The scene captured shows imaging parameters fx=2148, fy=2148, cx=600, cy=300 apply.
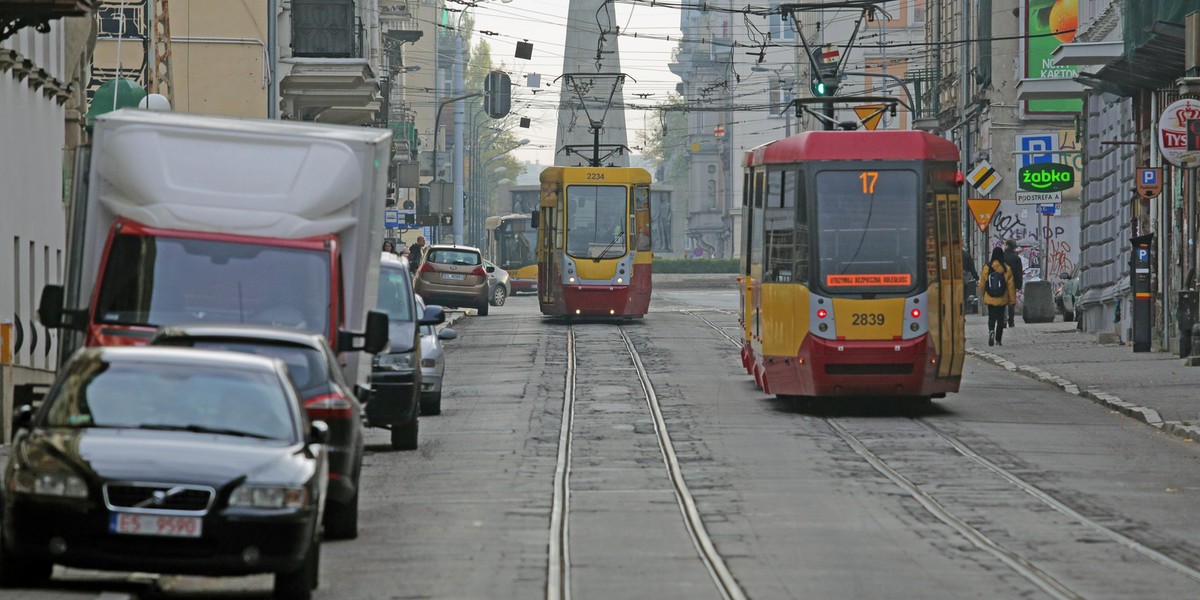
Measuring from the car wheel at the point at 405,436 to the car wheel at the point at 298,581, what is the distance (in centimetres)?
835

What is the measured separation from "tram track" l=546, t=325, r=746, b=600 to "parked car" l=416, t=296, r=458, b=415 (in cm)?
138

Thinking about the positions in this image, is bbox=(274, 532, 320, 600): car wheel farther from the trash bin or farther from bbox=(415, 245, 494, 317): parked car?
bbox=(415, 245, 494, 317): parked car

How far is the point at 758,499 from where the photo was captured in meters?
15.3

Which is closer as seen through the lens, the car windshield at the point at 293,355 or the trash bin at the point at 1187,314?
the car windshield at the point at 293,355

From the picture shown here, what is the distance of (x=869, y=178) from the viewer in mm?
22594

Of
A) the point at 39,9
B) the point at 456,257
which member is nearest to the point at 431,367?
the point at 39,9

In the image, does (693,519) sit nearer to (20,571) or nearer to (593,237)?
(20,571)

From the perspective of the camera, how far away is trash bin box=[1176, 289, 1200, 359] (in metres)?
30.0

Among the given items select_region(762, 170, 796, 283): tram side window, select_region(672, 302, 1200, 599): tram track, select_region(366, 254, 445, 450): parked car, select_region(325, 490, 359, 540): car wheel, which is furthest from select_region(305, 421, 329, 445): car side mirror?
select_region(762, 170, 796, 283): tram side window

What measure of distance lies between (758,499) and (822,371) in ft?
23.7

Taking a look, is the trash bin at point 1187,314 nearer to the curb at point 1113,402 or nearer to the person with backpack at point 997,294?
the curb at point 1113,402

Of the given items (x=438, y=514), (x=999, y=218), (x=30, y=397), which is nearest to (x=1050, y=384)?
(x=438, y=514)

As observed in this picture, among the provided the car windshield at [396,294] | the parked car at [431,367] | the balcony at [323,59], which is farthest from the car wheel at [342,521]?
the balcony at [323,59]

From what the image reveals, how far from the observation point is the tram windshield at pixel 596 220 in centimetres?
4284
